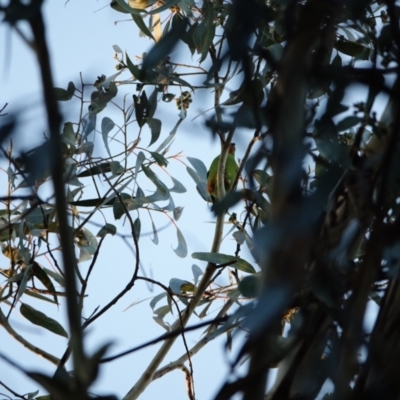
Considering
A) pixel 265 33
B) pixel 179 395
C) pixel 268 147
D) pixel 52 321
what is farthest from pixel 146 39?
pixel 268 147

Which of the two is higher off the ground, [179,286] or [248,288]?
[179,286]

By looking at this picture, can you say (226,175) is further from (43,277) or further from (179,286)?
(43,277)

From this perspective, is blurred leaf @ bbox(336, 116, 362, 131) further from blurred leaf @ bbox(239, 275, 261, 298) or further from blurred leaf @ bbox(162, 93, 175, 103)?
blurred leaf @ bbox(162, 93, 175, 103)

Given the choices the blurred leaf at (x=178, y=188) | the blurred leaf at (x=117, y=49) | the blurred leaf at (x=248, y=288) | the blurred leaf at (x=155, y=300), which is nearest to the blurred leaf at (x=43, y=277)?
the blurred leaf at (x=155, y=300)

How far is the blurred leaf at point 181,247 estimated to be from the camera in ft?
4.66

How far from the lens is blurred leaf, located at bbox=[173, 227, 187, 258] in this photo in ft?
4.66

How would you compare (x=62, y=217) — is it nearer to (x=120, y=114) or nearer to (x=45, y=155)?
(x=45, y=155)

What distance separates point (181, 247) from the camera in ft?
4.74

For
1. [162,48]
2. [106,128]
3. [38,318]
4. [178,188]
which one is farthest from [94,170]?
[162,48]

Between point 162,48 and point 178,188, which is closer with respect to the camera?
point 162,48

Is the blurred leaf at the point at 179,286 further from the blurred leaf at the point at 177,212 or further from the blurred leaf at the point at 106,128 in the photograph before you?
the blurred leaf at the point at 106,128

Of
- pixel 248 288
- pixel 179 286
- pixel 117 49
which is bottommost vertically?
pixel 248 288

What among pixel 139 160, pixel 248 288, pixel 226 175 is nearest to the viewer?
pixel 248 288

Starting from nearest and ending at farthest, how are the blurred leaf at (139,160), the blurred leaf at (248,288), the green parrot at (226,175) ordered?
the blurred leaf at (248,288)
the blurred leaf at (139,160)
the green parrot at (226,175)
